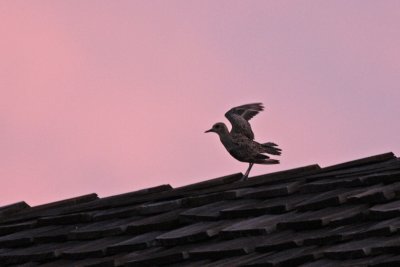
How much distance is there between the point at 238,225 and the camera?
5703mm

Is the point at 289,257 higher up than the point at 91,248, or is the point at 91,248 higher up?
the point at 91,248

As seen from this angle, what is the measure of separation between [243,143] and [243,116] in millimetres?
627

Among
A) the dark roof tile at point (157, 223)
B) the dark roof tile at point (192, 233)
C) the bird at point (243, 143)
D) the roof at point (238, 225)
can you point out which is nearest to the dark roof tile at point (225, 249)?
the roof at point (238, 225)

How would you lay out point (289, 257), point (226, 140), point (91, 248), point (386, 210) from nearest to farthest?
point (289, 257) < point (386, 210) < point (91, 248) < point (226, 140)

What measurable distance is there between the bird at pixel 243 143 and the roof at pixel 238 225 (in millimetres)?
3834

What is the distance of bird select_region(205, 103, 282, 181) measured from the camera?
37.9 feet

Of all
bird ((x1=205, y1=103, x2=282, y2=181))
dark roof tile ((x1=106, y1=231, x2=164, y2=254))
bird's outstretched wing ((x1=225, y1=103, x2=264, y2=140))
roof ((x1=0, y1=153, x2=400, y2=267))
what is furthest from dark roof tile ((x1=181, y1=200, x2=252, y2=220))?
bird's outstretched wing ((x1=225, y1=103, x2=264, y2=140))

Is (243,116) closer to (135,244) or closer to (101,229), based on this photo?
(101,229)

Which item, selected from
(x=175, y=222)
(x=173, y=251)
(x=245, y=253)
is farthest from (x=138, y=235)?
(x=245, y=253)

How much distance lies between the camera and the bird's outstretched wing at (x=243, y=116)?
11.8 m

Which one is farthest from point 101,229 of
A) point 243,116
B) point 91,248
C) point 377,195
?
point 243,116

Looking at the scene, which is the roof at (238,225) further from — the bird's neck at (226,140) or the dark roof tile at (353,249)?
the bird's neck at (226,140)

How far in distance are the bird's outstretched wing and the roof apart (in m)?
4.07

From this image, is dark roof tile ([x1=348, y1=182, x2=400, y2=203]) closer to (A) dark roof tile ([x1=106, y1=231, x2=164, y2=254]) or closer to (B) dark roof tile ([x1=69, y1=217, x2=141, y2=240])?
(A) dark roof tile ([x1=106, y1=231, x2=164, y2=254])
